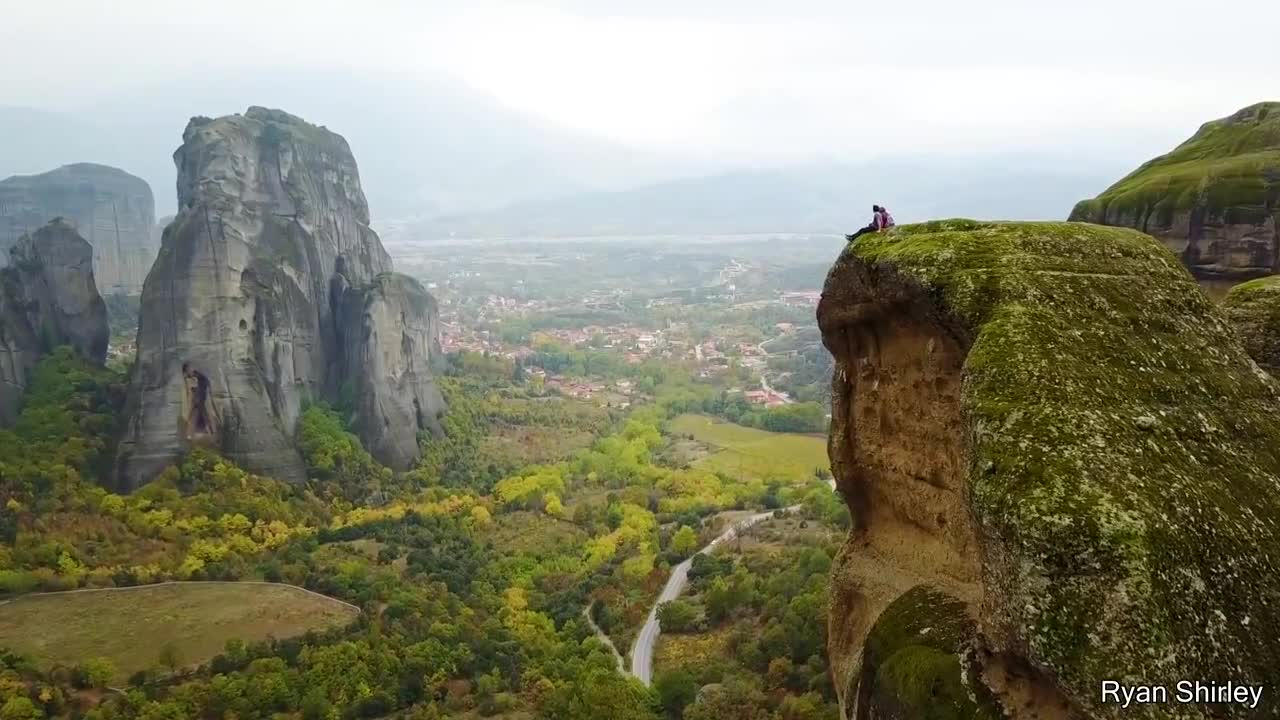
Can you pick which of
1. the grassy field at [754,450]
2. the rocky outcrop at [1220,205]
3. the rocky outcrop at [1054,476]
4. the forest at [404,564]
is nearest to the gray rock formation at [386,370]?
the forest at [404,564]

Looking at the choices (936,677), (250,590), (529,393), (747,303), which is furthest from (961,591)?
(747,303)

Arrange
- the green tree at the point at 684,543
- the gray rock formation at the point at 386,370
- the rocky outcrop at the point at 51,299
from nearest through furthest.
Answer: the green tree at the point at 684,543 → the rocky outcrop at the point at 51,299 → the gray rock formation at the point at 386,370

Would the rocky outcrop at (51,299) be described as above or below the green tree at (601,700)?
above

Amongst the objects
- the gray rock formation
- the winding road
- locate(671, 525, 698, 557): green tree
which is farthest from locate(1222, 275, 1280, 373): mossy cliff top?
the gray rock formation

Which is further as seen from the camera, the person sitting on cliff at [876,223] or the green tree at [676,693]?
the green tree at [676,693]

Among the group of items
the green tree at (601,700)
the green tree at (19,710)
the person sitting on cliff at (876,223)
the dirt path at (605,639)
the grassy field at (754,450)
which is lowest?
the dirt path at (605,639)

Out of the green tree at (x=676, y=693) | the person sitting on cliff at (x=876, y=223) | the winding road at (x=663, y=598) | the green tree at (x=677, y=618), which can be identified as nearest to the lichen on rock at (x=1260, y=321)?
the person sitting on cliff at (x=876, y=223)

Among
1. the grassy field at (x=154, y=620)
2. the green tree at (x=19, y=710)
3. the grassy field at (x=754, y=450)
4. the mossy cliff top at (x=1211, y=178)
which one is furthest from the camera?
the grassy field at (x=754, y=450)

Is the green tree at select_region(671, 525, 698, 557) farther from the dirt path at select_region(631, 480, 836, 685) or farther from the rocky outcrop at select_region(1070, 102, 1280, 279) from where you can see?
the rocky outcrop at select_region(1070, 102, 1280, 279)

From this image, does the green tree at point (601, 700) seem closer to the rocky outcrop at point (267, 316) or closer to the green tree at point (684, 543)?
the green tree at point (684, 543)
